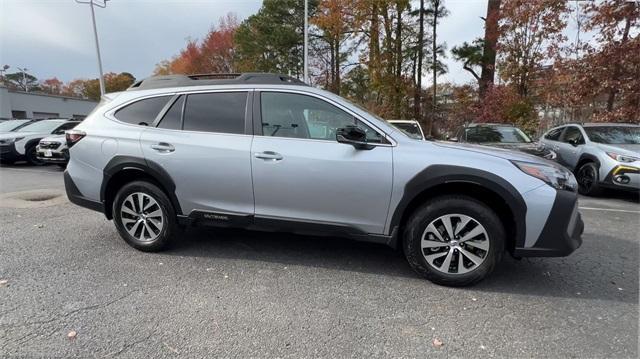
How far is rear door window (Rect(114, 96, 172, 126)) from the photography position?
4.00 metres

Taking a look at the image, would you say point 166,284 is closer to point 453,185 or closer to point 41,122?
point 453,185

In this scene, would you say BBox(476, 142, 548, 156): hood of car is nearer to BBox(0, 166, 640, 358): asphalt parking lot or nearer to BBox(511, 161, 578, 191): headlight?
BBox(0, 166, 640, 358): asphalt parking lot

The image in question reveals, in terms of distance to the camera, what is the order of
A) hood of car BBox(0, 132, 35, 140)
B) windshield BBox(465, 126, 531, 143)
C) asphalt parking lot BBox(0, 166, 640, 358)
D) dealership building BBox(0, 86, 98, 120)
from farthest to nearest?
dealership building BBox(0, 86, 98, 120)
hood of car BBox(0, 132, 35, 140)
windshield BBox(465, 126, 531, 143)
asphalt parking lot BBox(0, 166, 640, 358)

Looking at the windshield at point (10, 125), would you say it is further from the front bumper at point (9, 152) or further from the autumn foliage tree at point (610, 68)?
the autumn foliage tree at point (610, 68)

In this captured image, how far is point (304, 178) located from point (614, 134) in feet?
26.3

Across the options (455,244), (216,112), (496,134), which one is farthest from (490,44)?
(216,112)

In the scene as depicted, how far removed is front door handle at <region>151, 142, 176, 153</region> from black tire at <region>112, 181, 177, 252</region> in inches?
16.1

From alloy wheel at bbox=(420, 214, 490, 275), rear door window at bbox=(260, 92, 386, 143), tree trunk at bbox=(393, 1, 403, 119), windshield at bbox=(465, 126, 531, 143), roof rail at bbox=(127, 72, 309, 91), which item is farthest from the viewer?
tree trunk at bbox=(393, 1, 403, 119)

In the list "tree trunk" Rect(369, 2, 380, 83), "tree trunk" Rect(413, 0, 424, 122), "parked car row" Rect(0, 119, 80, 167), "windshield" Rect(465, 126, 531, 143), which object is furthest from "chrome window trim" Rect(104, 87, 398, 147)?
"tree trunk" Rect(413, 0, 424, 122)

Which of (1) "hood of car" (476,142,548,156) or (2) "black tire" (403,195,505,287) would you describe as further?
(1) "hood of car" (476,142,548,156)

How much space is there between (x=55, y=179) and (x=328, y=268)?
28.0 feet

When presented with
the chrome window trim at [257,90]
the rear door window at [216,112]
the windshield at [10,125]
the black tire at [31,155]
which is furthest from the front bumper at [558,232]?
the windshield at [10,125]

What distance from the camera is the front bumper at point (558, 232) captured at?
3.11m

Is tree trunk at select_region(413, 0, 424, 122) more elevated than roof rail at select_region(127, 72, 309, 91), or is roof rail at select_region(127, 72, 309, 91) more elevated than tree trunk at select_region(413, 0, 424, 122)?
tree trunk at select_region(413, 0, 424, 122)
